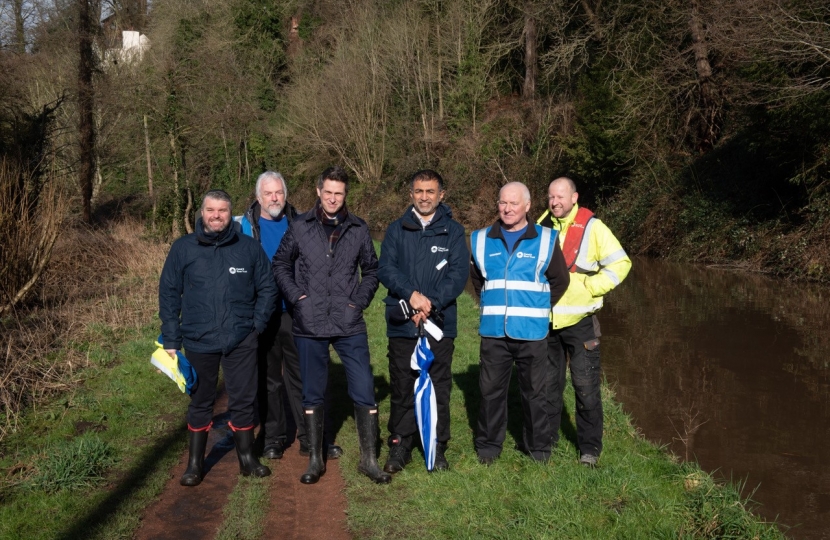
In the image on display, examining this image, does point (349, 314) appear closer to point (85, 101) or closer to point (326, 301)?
point (326, 301)

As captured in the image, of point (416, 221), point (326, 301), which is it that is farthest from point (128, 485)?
point (416, 221)

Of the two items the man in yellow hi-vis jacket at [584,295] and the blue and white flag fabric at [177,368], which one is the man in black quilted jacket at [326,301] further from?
the man in yellow hi-vis jacket at [584,295]

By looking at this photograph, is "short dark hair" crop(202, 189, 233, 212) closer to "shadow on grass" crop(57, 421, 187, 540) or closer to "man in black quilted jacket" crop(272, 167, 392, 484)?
"man in black quilted jacket" crop(272, 167, 392, 484)

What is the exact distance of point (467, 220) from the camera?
32.8 metres

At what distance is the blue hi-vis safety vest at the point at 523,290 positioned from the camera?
5.45 metres

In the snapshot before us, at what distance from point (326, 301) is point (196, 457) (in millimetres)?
1543

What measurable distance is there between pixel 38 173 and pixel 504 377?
13.8 metres

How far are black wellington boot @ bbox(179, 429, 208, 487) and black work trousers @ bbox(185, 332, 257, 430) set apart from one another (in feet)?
0.24

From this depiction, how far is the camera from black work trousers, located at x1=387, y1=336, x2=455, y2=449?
5.64m

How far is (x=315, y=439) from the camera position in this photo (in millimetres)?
5605

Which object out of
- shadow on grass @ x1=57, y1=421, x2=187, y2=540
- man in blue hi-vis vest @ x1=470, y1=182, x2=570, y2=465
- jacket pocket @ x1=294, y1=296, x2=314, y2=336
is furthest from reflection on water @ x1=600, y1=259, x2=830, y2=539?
shadow on grass @ x1=57, y1=421, x2=187, y2=540

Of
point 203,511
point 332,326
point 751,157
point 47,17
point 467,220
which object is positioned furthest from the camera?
point 467,220

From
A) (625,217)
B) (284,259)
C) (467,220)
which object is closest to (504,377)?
(284,259)

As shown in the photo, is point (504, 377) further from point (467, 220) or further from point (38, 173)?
point (467, 220)
